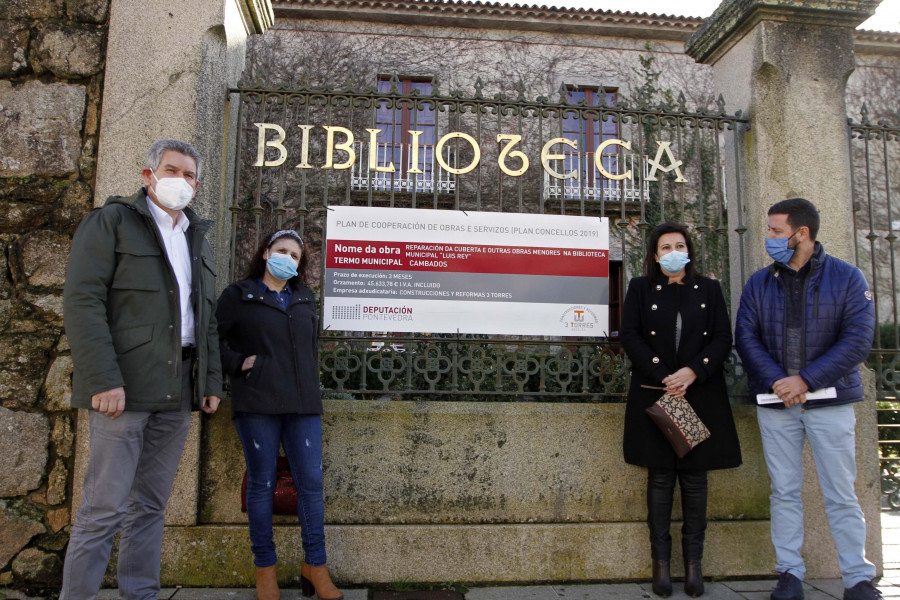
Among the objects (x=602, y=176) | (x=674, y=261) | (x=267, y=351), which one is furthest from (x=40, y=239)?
(x=674, y=261)

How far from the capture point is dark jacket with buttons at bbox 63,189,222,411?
8.12 ft

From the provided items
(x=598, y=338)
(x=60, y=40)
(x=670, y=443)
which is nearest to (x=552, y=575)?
(x=670, y=443)

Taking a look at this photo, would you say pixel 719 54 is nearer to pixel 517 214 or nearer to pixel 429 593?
pixel 517 214

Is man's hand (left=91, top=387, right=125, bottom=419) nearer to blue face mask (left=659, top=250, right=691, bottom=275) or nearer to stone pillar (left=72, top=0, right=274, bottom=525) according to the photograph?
stone pillar (left=72, top=0, right=274, bottom=525)

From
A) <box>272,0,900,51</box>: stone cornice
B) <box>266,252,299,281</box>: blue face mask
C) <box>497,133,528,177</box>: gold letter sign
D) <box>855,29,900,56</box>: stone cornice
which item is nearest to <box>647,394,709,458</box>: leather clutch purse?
<box>497,133,528,177</box>: gold letter sign

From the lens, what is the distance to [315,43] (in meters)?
13.2

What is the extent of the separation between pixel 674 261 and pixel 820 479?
4.59 ft

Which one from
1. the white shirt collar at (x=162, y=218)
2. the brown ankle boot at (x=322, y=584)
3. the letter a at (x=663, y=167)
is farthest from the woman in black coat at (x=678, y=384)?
the white shirt collar at (x=162, y=218)

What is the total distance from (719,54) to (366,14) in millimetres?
10331

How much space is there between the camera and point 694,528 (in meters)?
3.39

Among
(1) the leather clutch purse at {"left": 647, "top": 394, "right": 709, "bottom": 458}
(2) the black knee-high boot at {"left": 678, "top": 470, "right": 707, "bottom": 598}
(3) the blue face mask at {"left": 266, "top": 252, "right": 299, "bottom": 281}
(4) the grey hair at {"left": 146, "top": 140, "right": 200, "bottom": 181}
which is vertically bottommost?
(2) the black knee-high boot at {"left": 678, "top": 470, "right": 707, "bottom": 598}

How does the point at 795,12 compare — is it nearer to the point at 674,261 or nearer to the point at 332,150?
the point at 674,261

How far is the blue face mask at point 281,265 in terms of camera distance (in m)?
3.23

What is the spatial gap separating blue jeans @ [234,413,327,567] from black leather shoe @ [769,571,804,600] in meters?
2.43
